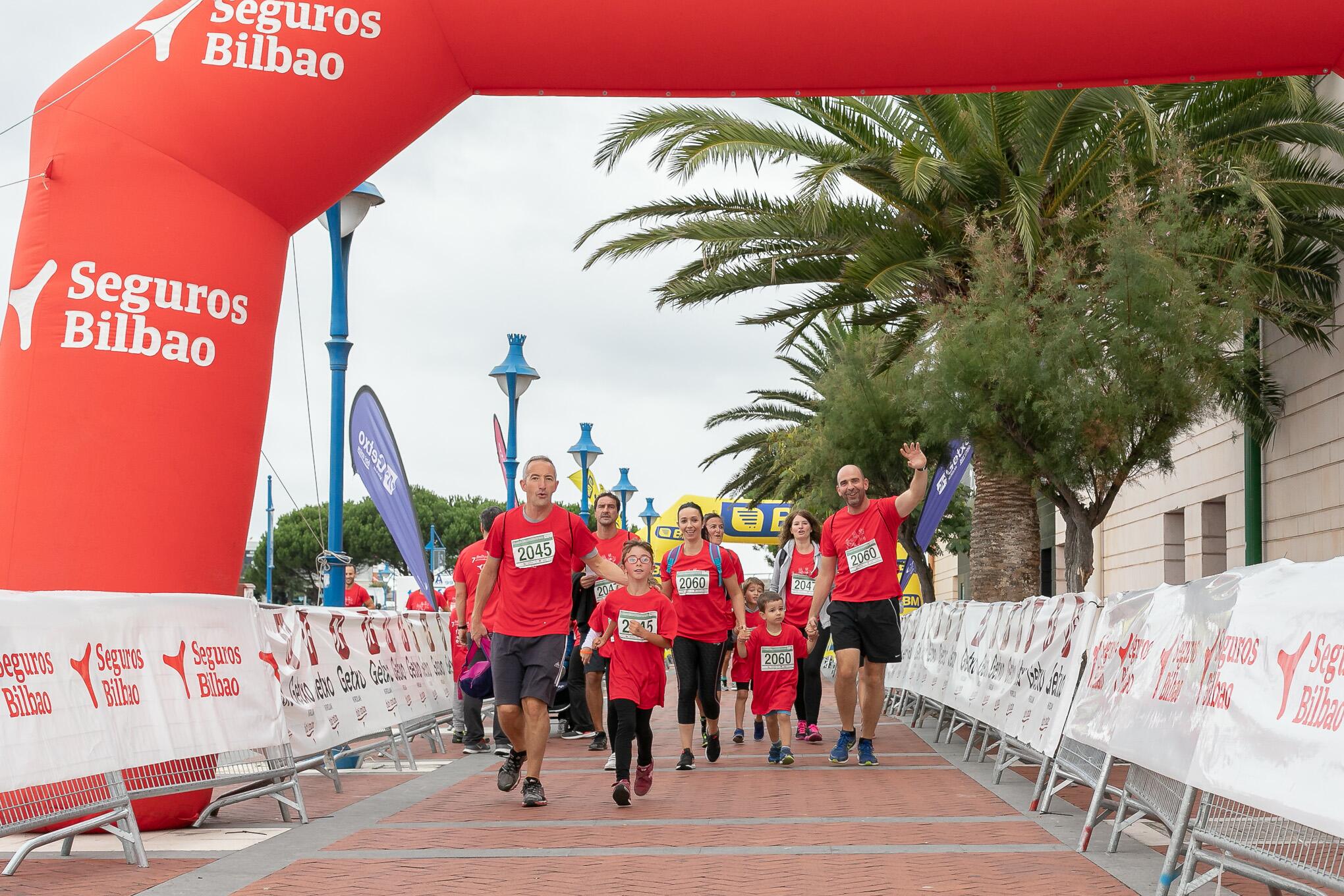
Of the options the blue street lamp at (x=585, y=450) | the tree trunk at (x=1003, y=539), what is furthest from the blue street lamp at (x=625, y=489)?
the tree trunk at (x=1003, y=539)

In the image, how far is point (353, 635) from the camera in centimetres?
1060

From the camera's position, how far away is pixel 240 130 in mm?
8359

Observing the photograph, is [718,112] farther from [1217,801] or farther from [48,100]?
[1217,801]

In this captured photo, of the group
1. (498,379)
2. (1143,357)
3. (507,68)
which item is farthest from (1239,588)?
(498,379)

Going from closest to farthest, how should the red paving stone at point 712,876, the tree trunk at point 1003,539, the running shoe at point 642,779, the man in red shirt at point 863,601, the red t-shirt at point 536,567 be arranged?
the red paving stone at point 712,876 → the red t-shirt at point 536,567 → the running shoe at point 642,779 → the man in red shirt at point 863,601 → the tree trunk at point 1003,539

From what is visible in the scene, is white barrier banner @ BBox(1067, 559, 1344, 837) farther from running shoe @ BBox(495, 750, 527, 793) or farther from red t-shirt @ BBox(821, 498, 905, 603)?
red t-shirt @ BBox(821, 498, 905, 603)

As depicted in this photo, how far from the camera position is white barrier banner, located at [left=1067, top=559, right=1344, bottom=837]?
461 cm

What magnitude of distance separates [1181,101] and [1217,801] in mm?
12444

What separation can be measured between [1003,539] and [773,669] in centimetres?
821

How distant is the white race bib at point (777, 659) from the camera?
11.4 meters

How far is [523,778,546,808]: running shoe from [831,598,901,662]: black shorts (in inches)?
119

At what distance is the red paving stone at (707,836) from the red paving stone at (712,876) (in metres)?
0.39

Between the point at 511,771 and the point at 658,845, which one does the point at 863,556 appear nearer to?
the point at 511,771

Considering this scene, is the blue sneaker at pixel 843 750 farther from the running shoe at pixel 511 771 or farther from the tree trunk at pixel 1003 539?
the tree trunk at pixel 1003 539
